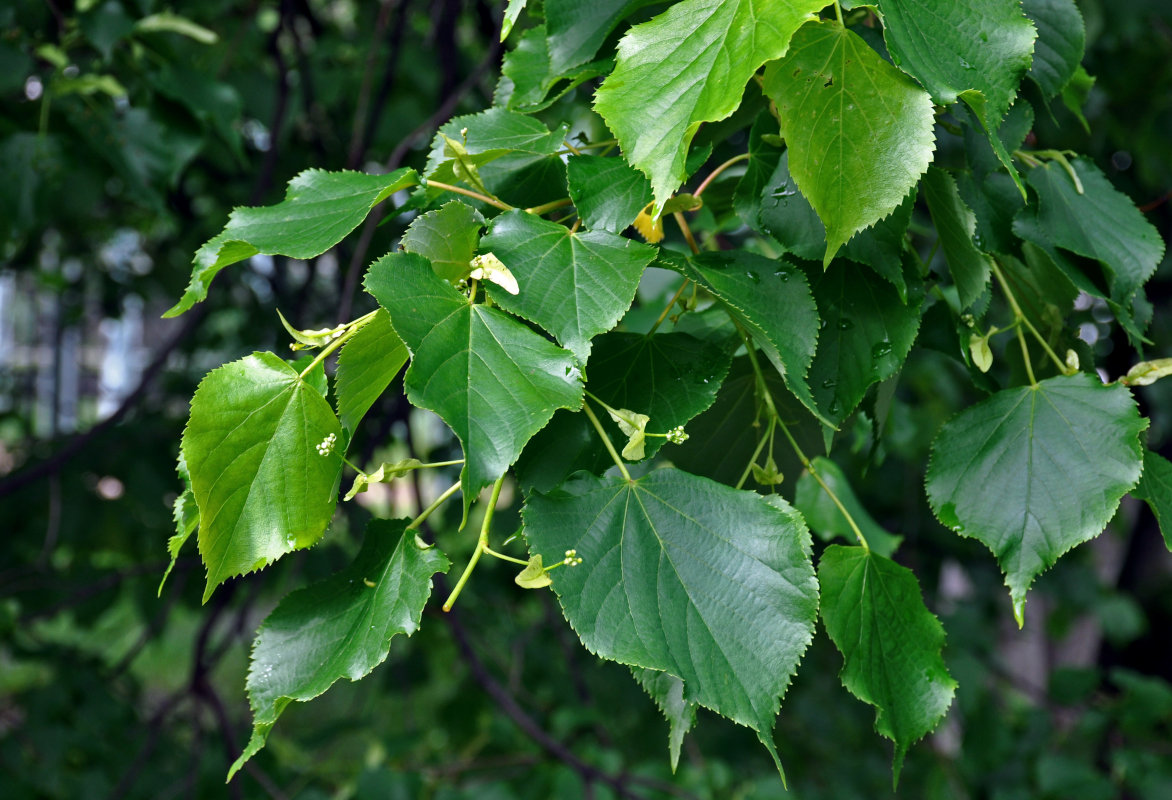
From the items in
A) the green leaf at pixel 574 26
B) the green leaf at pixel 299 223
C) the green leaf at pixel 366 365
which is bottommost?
the green leaf at pixel 366 365

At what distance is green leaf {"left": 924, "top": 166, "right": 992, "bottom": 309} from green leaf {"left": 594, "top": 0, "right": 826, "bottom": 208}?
0.16 metres

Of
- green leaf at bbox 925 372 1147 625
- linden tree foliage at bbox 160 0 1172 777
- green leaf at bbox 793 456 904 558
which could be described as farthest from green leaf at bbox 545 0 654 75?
green leaf at bbox 793 456 904 558

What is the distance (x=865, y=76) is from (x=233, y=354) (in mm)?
2584

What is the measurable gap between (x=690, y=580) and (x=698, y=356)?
131mm

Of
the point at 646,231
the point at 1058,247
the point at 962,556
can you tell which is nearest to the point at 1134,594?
the point at 962,556

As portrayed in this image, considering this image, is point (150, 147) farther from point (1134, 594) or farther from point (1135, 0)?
point (1134, 594)

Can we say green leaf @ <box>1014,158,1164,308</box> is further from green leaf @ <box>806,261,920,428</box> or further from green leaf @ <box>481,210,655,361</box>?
green leaf @ <box>481,210,655,361</box>

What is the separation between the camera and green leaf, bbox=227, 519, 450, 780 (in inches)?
19.2

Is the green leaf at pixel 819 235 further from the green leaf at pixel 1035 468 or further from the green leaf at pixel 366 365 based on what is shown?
the green leaf at pixel 366 365

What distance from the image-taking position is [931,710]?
53 centimetres

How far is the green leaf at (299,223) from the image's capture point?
19.4 inches

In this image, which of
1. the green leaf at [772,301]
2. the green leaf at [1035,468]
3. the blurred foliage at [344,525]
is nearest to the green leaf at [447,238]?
the green leaf at [772,301]

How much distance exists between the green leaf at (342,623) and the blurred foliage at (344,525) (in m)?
0.80

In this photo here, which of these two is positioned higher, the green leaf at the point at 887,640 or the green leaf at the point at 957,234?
the green leaf at the point at 957,234
